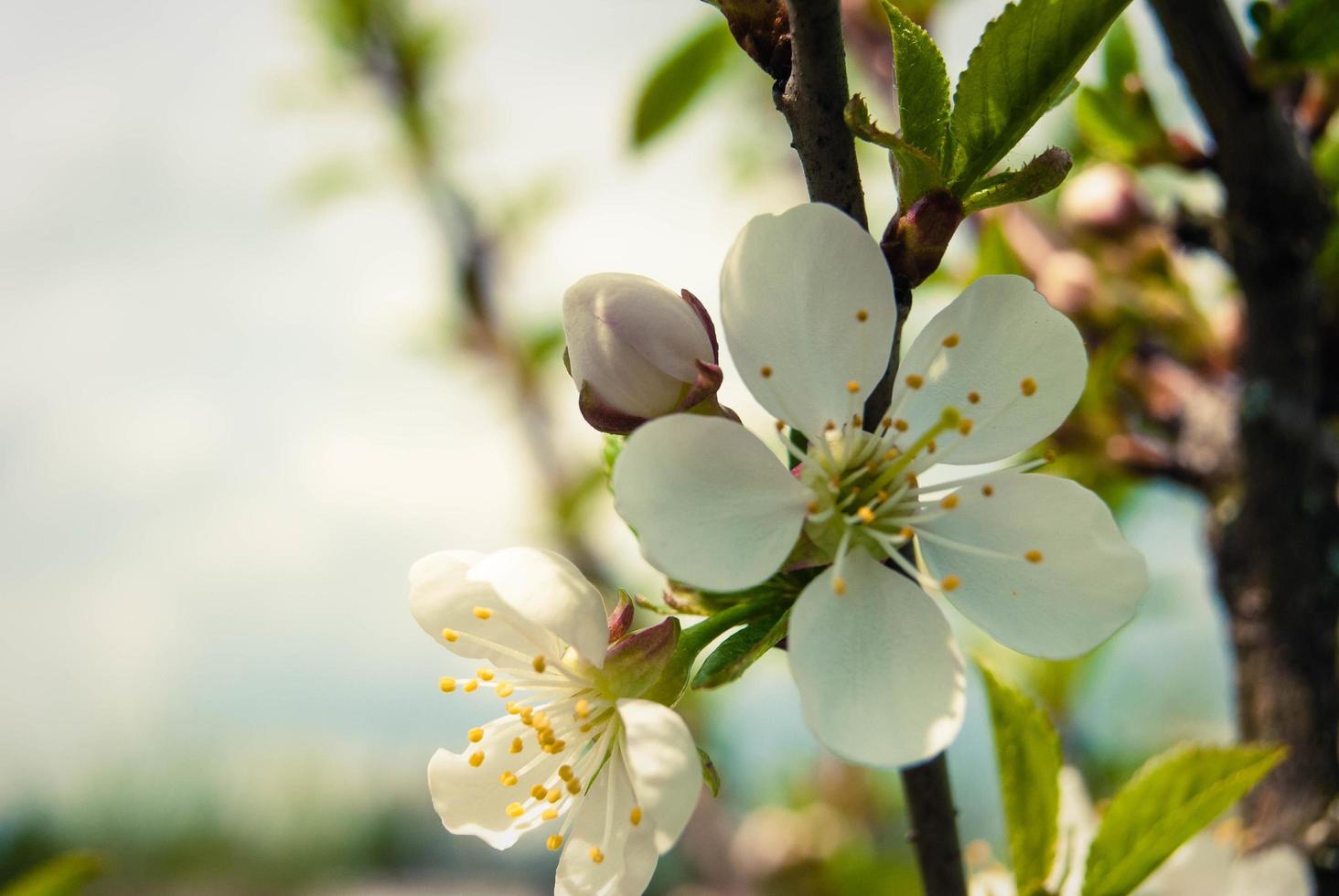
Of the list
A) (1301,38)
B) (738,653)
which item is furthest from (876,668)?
(1301,38)

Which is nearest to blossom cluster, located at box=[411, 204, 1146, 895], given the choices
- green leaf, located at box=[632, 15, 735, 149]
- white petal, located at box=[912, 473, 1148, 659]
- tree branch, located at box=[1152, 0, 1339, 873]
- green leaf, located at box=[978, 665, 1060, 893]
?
white petal, located at box=[912, 473, 1148, 659]

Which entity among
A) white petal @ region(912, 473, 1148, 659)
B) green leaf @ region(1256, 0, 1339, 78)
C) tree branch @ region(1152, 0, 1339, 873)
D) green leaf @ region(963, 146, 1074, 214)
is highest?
green leaf @ region(963, 146, 1074, 214)

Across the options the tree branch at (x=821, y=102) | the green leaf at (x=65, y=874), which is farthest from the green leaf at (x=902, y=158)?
the green leaf at (x=65, y=874)

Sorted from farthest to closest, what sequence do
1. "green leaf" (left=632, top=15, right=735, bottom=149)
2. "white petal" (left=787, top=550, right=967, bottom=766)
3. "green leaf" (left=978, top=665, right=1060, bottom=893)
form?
"green leaf" (left=632, top=15, right=735, bottom=149)
"green leaf" (left=978, top=665, right=1060, bottom=893)
"white petal" (left=787, top=550, right=967, bottom=766)

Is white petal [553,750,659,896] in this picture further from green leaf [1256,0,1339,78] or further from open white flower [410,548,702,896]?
green leaf [1256,0,1339,78]

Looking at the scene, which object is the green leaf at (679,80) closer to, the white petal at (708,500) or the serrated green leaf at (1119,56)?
the serrated green leaf at (1119,56)

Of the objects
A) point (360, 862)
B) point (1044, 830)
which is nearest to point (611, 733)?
point (1044, 830)

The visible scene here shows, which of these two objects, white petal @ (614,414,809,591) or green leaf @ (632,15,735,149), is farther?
green leaf @ (632,15,735,149)
